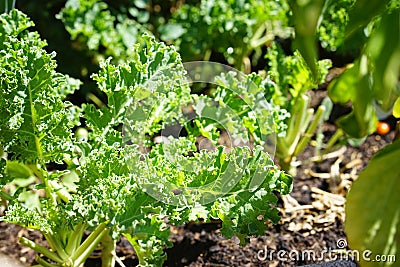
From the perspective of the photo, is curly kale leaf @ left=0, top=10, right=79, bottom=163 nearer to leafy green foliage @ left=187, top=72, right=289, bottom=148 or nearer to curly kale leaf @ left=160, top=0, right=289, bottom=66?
leafy green foliage @ left=187, top=72, right=289, bottom=148

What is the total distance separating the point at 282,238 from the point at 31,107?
0.67 m

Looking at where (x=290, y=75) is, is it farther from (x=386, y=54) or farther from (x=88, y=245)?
(x=386, y=54)

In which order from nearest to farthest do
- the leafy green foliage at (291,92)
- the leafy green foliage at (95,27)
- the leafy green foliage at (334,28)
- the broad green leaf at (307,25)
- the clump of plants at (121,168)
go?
the broad green leaf at (307,25), the clump of plants at (121,168), the leafy green foliage at (291,92), the leafy green foliage at (334,28), the leafy green foliage at (95,27)

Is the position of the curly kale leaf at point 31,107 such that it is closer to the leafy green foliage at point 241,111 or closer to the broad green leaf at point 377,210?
the leafy green foliage at point 241,111

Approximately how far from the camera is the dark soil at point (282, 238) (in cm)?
154

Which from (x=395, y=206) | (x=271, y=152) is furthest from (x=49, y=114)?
(x=395, y=206)

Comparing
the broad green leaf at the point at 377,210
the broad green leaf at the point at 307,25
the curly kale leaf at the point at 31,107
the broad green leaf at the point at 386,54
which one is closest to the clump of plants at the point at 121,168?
the curly kale leaf at the point at 31,107

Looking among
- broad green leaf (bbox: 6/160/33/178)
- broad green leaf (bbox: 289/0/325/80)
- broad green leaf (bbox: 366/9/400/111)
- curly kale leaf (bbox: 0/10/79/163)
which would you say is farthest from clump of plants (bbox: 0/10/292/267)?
broad green leaf (bbox: 289/0/325/80)

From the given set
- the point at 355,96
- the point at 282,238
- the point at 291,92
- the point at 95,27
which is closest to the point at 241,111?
the point at 291,92

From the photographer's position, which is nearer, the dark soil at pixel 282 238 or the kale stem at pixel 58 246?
the kale stem at pixel 58 246

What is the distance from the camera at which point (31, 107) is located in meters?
1.32

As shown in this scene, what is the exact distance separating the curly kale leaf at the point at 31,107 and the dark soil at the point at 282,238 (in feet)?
1.21

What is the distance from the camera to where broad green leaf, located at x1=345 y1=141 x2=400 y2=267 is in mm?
1046

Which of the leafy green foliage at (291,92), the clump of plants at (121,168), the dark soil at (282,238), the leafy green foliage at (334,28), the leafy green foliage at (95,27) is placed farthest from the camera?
the leafy green foliage at (95,27)
